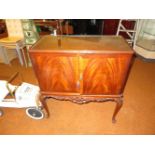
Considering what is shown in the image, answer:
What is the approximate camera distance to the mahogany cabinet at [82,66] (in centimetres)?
121

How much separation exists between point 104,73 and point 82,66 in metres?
0.21

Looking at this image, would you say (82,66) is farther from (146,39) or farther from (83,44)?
(146,39)

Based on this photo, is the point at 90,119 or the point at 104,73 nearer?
the point at 104,73

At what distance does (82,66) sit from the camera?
128cm

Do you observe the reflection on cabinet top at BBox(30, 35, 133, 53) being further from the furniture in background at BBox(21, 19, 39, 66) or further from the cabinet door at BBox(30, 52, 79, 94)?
the furniture in background at BBox(21, 19, 39, 66)

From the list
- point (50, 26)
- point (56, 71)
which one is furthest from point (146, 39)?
point (56, 71)

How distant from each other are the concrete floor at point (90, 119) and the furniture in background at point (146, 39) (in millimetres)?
1139

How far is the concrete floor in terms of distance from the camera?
1710 millimetres

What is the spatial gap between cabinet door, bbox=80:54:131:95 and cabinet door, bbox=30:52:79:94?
0.32 ft

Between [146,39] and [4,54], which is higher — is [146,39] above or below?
above

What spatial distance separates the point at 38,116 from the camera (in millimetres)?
1826
